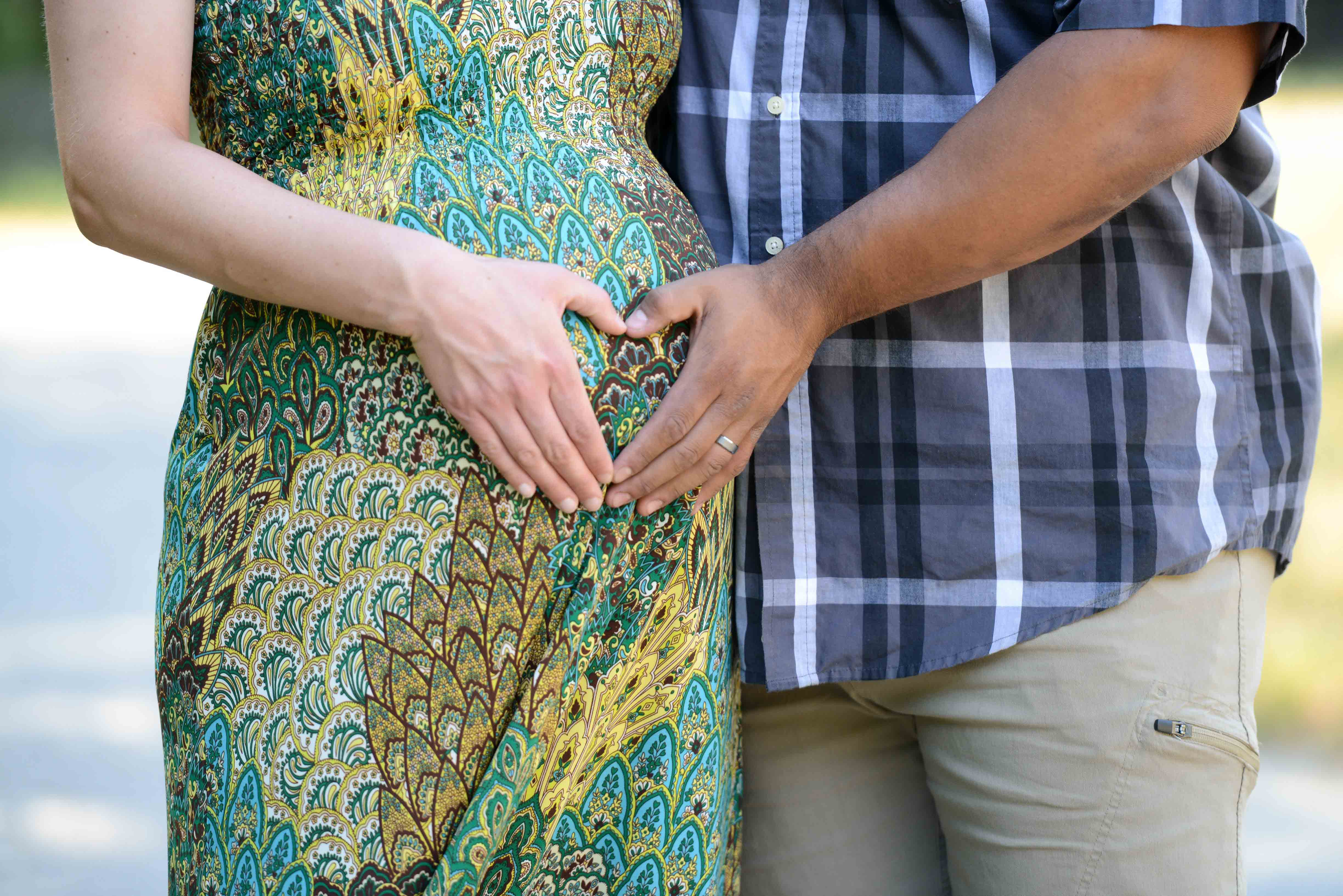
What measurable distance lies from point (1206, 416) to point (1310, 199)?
3102 mm

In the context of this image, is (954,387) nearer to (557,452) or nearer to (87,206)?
(557,452)

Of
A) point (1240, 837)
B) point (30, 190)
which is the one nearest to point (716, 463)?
point (1240, 837)

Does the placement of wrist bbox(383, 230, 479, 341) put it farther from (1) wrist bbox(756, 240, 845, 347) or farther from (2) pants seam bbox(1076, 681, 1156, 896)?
(2) pants seam bbox(1076, 681, 1156, 896)

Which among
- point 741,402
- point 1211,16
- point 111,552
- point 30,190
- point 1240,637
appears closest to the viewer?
point 1211,16

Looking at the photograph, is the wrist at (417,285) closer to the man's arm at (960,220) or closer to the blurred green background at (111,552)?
the man's arm at (960,220)

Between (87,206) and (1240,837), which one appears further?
(1240,837)

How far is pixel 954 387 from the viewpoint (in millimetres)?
1039

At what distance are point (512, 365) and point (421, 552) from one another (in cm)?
16

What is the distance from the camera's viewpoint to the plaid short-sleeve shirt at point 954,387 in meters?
1.03

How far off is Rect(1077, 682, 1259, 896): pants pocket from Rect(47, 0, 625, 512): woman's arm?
1.86 ft

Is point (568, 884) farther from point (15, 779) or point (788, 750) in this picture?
point (15, 779)

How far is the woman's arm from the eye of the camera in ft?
2.76

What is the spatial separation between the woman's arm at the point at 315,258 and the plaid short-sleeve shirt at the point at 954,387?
0.28 metres

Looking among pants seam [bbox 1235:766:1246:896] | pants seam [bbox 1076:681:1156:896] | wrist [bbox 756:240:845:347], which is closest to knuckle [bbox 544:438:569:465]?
wrist [bbox 756:240:845:347]
